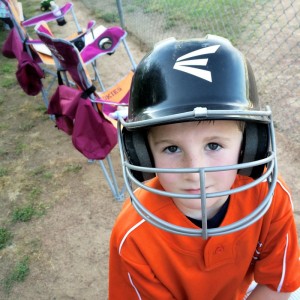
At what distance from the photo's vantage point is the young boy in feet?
3.21

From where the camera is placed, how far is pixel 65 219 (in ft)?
9.14

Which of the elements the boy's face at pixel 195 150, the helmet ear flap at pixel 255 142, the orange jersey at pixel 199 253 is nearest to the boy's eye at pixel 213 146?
the boy's face at pixel 195 150

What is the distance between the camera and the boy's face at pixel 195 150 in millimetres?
1010

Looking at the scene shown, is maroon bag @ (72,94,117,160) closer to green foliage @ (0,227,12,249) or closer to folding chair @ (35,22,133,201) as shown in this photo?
folding chair @ (35,22,133,201)

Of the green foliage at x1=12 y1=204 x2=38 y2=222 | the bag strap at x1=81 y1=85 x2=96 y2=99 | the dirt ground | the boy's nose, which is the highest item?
the boy's nose

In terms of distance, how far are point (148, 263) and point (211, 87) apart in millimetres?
647

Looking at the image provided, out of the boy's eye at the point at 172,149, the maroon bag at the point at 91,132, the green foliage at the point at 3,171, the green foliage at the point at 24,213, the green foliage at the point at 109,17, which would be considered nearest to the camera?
the boy's eye at the point at 172,149

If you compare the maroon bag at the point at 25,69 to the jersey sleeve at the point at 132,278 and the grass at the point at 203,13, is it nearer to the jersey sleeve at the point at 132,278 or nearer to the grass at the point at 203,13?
the grass at the point at 203,13

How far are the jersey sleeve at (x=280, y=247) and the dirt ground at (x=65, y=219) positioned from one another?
4.11 feet

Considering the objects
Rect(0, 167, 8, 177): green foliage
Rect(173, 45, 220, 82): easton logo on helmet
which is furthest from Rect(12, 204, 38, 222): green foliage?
Rect(173, 45, 220, 82): easton logo on helmet

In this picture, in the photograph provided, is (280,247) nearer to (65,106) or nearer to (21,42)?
(65,106)

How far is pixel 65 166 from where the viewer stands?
332 centimetres

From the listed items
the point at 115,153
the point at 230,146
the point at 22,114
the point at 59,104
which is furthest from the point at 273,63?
the point at 230,146

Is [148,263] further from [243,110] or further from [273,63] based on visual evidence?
[273,63]
